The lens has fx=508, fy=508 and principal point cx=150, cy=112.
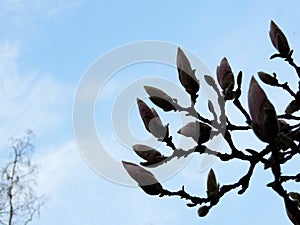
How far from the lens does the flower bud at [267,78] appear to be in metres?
1.76

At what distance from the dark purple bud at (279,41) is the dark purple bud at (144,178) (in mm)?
632

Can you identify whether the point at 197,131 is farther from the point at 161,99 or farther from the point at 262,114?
the point at 262,114

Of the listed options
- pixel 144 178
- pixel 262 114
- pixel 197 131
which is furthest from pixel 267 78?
pixel 262 114

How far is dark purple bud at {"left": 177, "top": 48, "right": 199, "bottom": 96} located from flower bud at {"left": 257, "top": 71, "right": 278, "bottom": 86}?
396 millimetres

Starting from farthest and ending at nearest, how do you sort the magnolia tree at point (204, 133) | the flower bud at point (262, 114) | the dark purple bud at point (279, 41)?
the dark purple bud at point (279, 41), the magnolia tree at point (204, 133), the flower bud at point (262, 114)

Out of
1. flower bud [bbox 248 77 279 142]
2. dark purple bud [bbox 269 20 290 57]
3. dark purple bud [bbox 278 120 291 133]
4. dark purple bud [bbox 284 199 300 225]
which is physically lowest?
dark purple bud [bbox 284 199 300 225]

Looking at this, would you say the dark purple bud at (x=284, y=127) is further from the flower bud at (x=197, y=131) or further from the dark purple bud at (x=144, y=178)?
the dark purple bud at (x=144, y=178)

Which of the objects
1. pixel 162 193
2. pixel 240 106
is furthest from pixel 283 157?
pixel 162 193

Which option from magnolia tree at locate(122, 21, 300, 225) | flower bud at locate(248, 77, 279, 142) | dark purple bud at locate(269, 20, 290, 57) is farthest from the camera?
dark purple bud at locate(269, 20, 290, 57)

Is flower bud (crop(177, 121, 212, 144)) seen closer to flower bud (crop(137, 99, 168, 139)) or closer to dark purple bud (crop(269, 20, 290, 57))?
flower bud (crop(137, 99, 168, 139))

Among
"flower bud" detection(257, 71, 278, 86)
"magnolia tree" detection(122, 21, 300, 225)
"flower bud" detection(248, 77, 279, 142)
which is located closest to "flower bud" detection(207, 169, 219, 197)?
"magnolia tree" detection(122, 21, 300, 225)

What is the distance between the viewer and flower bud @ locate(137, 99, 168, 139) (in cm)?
144

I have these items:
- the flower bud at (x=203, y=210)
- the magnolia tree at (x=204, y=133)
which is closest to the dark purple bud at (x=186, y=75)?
the magnolia tree at (x=204, y=133)

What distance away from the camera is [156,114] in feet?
4.77
